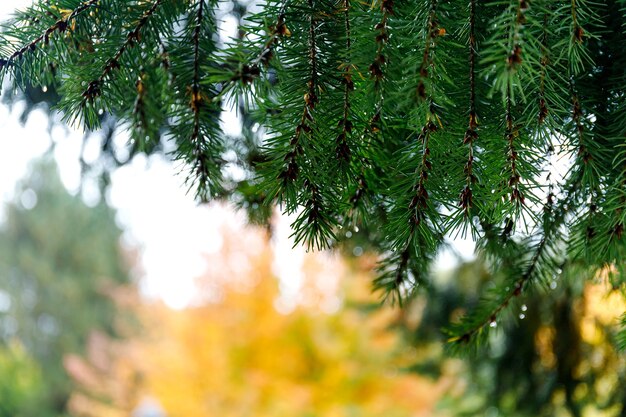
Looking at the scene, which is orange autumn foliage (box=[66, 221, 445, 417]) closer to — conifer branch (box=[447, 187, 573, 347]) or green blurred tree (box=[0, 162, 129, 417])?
conifer branch (box=[447, 187, 573, 347])

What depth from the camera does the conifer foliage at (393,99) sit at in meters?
0.37

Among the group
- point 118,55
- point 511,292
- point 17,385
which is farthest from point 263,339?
point 17,385

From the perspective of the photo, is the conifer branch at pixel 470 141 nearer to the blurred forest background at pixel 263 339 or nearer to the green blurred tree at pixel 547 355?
the blurred forest background at pixel 263 339

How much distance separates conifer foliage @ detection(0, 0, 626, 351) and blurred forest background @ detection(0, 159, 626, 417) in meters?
0.21

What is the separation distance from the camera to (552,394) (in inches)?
44.7

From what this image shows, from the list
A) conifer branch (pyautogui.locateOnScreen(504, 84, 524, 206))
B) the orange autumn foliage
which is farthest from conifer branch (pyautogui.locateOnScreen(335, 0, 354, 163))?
the orange autumn foliage

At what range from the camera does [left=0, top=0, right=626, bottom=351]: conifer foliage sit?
0.37 metres

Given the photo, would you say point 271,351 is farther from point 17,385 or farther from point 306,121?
point 17,385

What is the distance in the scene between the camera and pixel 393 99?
360 millimetres

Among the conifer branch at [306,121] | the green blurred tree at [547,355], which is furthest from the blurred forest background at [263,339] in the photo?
the conifer branch at [306,121]

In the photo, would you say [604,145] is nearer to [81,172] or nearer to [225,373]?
[81,172]

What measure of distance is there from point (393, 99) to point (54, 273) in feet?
23.3

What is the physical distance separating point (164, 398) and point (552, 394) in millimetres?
2697

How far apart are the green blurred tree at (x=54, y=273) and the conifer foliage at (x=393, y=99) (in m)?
6.10
